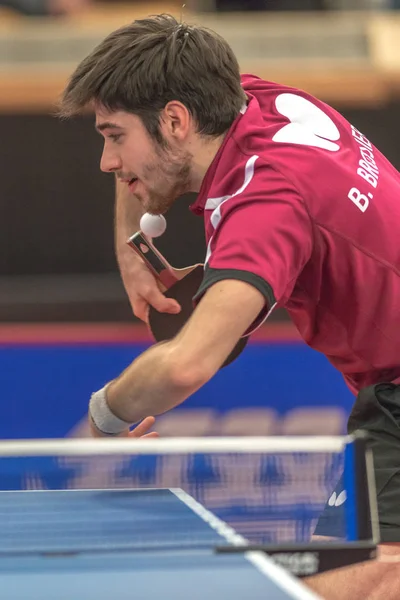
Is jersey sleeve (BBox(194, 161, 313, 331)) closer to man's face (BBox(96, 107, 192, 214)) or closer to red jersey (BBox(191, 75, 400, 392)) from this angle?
red jersey (BBox(191, 75, 400, 392))

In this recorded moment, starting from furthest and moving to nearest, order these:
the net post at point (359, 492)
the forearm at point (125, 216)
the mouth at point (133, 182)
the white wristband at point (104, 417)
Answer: the forearm at point (125, 216)
the mouth at point (133, 182)
the white wristband at point (104, 417)
the net post at point (359, 492)

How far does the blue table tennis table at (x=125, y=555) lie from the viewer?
147 cm

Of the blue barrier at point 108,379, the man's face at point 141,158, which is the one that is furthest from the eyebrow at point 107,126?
the blue barrier at point 108,379

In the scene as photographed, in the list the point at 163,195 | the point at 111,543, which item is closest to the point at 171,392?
the point at 111,543

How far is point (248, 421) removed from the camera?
4.78 metres

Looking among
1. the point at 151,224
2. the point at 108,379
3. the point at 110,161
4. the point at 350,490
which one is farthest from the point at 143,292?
the point at 108,379

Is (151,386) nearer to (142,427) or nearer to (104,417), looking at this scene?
(104,417)

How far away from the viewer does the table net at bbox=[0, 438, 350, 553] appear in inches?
69.6

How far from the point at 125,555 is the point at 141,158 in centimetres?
100

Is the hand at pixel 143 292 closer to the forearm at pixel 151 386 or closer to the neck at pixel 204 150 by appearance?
the neck at pixel 204 150

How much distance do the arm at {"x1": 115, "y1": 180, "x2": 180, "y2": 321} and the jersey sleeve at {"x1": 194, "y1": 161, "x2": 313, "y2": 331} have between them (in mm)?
573

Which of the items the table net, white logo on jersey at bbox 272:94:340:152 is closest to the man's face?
white logo on jersey at bbox 272:94:340:152

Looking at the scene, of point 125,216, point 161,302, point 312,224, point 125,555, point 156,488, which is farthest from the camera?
point 125,216

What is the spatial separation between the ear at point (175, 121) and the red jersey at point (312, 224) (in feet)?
0.34
